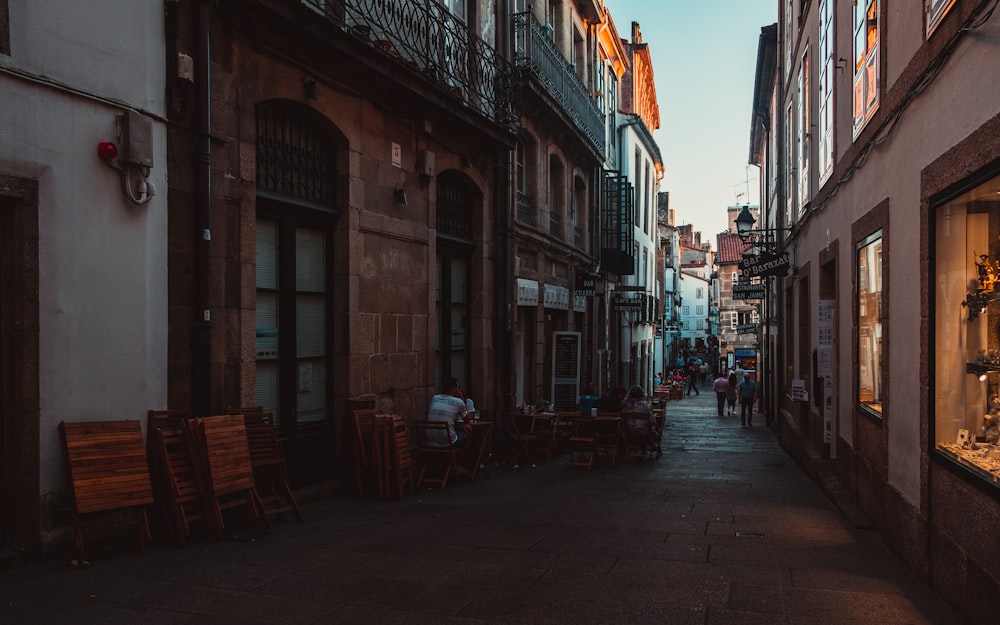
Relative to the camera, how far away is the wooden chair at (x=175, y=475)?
630cm

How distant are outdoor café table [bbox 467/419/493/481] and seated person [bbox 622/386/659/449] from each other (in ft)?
10.2

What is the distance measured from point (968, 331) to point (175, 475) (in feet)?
18.8

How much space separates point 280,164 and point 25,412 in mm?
3833

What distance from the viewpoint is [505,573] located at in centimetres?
576

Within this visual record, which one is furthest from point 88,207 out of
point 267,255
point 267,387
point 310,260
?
point 310,260

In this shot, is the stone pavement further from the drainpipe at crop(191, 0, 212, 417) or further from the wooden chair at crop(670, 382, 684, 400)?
the wooden chair at crop(670, 382, 684, 400)

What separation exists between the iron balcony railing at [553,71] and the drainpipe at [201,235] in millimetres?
8256

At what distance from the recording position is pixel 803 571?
596 centimetres

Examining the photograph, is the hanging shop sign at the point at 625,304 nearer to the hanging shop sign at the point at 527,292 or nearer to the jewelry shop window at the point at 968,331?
the hanging shop sign at the point at 527,292

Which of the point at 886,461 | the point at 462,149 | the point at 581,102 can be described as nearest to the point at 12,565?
the point at 886,461

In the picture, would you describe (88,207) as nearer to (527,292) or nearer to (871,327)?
(871,327)

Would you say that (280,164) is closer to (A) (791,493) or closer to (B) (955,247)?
(B) (955,247)

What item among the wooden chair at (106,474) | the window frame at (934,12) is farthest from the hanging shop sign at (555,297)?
the wooden chair at (106,474)

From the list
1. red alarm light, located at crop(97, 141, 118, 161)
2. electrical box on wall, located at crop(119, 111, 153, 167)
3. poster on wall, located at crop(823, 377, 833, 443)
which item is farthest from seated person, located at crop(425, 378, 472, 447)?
red alarm light, located at crop(97, 141, 118, 161)
